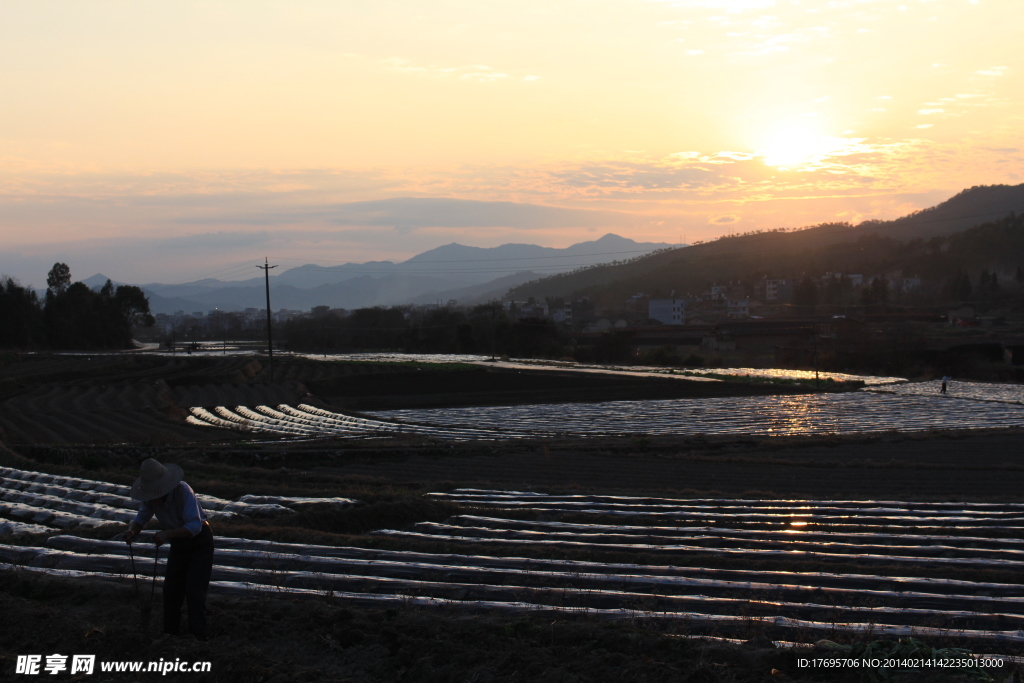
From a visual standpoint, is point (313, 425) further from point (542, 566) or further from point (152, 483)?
point (152, 483)

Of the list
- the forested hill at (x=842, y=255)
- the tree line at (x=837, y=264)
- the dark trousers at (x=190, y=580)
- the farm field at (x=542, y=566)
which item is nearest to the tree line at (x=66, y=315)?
the farm field at (x=542, y=566)

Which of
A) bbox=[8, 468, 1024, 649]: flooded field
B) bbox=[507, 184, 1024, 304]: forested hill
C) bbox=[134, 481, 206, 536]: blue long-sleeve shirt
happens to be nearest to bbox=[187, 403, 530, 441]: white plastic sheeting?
bbox=[8, 468, 1024, 649]: flooded field

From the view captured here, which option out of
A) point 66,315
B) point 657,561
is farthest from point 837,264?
point 657,561

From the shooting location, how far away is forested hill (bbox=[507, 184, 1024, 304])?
→ 105500 millimetres

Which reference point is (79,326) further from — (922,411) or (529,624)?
(529,624)

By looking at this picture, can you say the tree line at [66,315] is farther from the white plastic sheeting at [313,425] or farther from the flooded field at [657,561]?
the flooded field at [657,561]

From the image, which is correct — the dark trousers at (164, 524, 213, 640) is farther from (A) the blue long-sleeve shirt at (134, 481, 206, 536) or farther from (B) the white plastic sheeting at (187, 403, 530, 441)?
(B) the white plastic sheeting at (187, 403, 530, 441)

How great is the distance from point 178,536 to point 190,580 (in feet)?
1.12

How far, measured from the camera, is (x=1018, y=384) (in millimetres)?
37375

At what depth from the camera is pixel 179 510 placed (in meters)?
4.91

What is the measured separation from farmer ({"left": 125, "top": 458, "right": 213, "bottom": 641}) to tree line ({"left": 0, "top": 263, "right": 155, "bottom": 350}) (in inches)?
2953

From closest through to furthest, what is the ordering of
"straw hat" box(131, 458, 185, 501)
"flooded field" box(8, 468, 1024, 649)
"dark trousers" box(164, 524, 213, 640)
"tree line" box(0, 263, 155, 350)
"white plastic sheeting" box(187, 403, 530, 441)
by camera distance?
"straw hat" box(131, 458, 185, 501) → "dark trousers" box(164, 524, 213, 640) → "flooded field" box(8, 468, 1024, 649) → "white plastic sheeting" box(187, 403, 530, 441) → "tree line" box(0, 263, 155, 350)

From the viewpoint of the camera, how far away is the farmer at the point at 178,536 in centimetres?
484

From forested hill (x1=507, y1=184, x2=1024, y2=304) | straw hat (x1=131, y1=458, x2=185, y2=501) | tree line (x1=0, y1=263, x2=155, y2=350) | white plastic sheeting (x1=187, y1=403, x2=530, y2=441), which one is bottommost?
white plastic sheeting (x1=187, y1=403, x2=530, y2=441)
